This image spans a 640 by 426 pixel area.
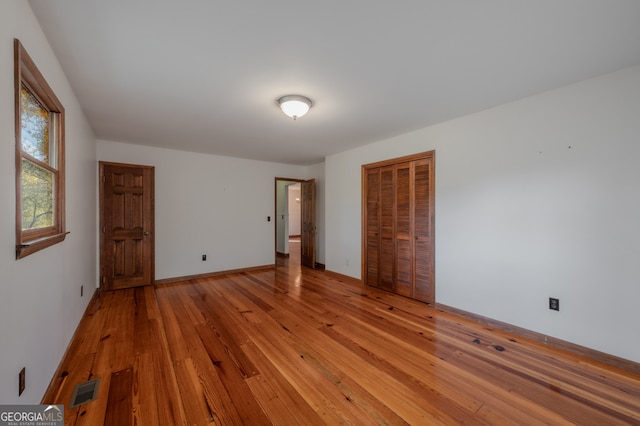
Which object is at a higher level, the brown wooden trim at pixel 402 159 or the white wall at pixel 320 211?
the brown wooden trim at pixel 402 159

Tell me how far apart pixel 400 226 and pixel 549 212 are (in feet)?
5.69

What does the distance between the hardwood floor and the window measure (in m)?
1.09

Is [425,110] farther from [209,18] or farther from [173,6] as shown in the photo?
[173,6]

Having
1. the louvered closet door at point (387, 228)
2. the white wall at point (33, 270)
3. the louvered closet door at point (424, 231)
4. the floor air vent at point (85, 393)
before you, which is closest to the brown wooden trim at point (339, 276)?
the louvered closet door at point (387, 228)

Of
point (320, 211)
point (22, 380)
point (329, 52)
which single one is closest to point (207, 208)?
point (320, 211)

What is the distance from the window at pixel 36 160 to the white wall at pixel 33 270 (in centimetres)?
6

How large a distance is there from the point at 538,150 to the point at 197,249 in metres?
5.23

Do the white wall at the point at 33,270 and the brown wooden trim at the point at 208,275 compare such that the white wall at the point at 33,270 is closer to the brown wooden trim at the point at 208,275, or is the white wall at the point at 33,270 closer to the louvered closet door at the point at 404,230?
the brown wooden trim at the point at 208,275

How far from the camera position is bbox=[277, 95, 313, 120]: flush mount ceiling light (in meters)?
2.57

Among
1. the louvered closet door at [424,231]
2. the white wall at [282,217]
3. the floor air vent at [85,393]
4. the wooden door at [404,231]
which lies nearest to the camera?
the floor air vent at [85,393]

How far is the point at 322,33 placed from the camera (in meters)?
1.72

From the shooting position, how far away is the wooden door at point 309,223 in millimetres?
6043

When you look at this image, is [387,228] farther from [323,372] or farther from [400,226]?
[323,372]

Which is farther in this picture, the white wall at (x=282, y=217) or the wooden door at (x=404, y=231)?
the white wall at (x=282, y=217)
